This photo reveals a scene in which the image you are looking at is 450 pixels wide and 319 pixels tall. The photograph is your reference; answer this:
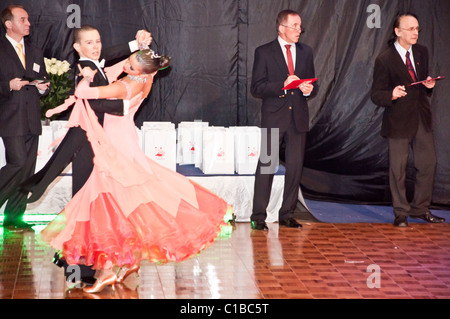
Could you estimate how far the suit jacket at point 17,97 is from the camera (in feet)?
20.4

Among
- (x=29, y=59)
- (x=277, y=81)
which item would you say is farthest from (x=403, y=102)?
(x=29, y=59)

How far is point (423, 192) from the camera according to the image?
6887 millimetres

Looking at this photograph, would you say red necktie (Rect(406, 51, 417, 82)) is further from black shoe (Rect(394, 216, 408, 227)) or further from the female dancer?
the female dancer

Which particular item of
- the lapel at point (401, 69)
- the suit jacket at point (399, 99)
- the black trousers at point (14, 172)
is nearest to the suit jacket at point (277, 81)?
the suit jacket at point (399, 99)

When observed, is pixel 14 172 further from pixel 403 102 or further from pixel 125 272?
Answer: pixel 403 102

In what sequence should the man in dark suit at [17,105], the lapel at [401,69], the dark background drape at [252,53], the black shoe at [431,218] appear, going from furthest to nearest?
the dark background drape at [252,53]
the black shoe at [431,218]
the lapel at [401,69]
the man in dark suit at [17,105]

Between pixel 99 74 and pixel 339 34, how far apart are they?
365 cm

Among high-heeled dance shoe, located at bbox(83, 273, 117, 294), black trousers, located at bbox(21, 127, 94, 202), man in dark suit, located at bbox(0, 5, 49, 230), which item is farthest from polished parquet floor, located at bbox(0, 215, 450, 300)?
black trousers, located at bbox(21, 127, 94, 202)

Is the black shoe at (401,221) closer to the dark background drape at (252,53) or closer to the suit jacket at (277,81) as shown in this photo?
the dark background drape at (252,53)

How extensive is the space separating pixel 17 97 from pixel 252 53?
248 cm

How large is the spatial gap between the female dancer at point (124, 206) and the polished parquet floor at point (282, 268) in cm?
30

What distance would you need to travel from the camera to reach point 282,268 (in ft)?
17.4

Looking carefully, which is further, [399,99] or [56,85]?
[56,85]

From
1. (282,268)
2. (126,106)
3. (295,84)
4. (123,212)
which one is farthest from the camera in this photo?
(295,84)
